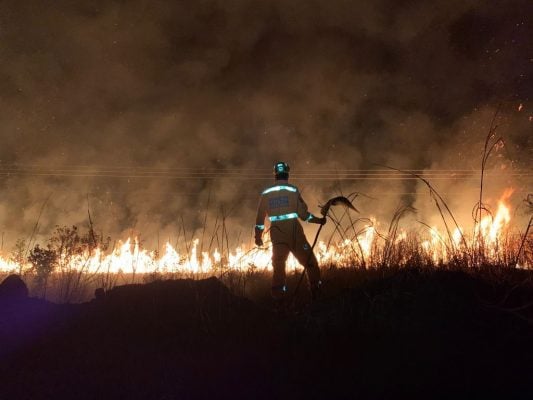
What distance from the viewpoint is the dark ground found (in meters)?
2.76

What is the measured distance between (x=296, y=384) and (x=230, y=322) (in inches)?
47.1

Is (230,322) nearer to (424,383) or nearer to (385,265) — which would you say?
(424,383)

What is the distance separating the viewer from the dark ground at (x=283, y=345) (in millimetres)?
2758

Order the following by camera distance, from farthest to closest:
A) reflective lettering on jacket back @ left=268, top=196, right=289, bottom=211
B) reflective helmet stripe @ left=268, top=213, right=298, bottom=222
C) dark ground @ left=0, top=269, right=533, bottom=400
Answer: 1. reflective lettering on jacket back @ left=268, top=196, right=289, bottom=211
2. reflective helmet stripe @ left=268, top=213, right=298, bottom=222
3. dark ground @ left=0, top=269, right=533, bottom=400

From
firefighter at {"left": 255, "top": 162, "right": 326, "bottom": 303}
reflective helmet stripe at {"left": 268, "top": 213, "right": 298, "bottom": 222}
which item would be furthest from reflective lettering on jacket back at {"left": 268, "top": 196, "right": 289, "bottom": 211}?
reflective helmet stripe at {"left": 268, "top": 213, "right": 298, "bottom": 222}

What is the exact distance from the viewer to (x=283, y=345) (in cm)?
327

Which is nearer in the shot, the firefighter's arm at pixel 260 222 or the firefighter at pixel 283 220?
the firefighter at pixel 283 220

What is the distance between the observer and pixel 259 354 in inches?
124

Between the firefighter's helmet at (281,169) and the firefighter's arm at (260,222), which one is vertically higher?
the firefighter's helmet at (281,169)

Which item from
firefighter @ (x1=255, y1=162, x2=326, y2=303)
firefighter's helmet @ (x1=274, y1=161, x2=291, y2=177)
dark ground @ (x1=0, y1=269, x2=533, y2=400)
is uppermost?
firefighter's helmet @ (x1=274, y1=161, x2=291, y2=177)

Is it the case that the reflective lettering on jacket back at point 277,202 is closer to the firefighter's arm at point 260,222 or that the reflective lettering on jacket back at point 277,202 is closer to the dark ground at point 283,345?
the firefighter's arm at point 260,222

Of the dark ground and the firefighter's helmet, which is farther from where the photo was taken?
the firefighter's helmet

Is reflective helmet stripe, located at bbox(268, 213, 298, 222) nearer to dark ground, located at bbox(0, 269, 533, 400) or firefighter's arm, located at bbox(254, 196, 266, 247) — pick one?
firefighter's arm, located at bbox(254, 196, 266, 247)

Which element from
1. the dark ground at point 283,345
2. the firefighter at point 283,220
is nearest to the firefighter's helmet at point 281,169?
the firefighter at point 283,220
